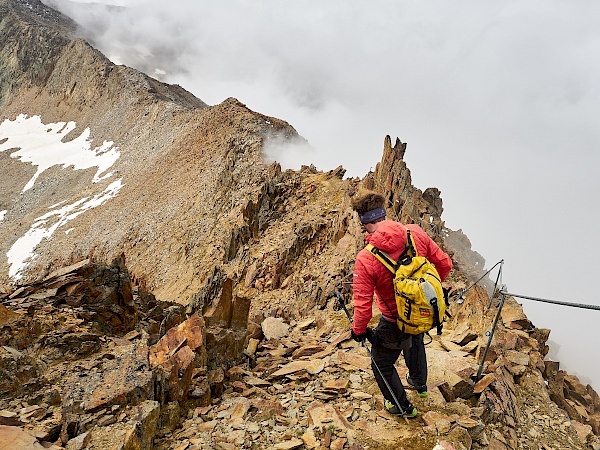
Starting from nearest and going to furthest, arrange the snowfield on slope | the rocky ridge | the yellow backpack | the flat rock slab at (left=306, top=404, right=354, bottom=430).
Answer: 1. the yellow backpack
2. the rocky ridge
3. the flat rock slab at (left=306, top=404, right=354, bottom=430)
4. the snowfield on slope

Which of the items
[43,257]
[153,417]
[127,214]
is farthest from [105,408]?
[43,257]

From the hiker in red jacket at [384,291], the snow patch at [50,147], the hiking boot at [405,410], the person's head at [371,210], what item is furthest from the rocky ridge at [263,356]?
the snow patch at [50,147]

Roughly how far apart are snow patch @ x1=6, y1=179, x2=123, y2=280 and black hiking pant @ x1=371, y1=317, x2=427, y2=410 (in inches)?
1405

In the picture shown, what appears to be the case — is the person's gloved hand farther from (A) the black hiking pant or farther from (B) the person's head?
(B) the person's head

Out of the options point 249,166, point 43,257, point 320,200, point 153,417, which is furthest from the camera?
point 43,257

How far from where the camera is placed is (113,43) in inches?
4574

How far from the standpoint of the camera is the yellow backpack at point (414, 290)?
4.61 metres

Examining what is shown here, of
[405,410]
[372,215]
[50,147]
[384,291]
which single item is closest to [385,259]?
[384,291]

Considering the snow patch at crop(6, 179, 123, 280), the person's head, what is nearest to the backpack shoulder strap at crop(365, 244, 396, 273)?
the person's head

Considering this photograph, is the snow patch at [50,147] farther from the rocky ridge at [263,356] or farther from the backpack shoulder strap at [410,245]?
the backpack shoulder strap at [410,245]

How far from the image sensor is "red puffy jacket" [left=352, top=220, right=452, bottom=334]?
4.81 m

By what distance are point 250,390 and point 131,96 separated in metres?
64.7

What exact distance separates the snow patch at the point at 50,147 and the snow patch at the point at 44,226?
645 cm

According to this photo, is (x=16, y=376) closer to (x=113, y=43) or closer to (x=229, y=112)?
(x=229, y=112)
